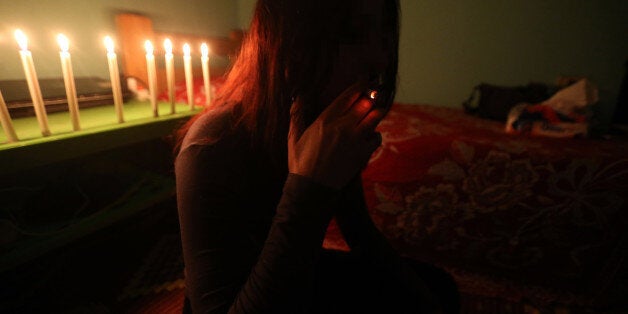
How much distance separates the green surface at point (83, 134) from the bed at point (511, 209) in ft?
2.76

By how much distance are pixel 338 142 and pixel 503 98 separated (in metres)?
1.90

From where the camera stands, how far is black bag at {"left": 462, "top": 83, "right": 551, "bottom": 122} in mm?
1924

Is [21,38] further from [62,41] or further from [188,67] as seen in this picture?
[188,67]

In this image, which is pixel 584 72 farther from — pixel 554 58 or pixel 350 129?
pixel 350 129

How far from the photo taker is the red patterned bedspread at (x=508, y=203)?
109 centimetres

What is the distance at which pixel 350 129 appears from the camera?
48 cm

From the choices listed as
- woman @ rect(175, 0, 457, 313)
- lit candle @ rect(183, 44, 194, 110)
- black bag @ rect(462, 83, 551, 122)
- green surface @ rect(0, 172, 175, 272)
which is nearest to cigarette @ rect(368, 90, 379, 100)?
woman @ rect(175, 0, 457, 313)

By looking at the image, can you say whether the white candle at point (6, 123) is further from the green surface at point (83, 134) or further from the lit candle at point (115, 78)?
the lit candle at point (115, 78)

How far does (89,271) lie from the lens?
4.00ft

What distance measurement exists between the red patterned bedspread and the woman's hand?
0.85 metres

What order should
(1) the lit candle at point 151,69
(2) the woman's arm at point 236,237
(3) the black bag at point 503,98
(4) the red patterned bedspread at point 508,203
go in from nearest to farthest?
(2) the woman's arm at point 236,237 → (1) the lit candle at point 151,69 → (4) the red patterned bedspread at point 508,203 → (3) the black bag at point 503,98

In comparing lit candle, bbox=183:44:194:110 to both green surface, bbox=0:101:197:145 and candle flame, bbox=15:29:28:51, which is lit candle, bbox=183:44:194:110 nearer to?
green surface, bbox=0:101:197:145

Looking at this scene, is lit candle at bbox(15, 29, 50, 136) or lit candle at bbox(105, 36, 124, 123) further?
lit candle at bbox(105, 36, 124, 123)

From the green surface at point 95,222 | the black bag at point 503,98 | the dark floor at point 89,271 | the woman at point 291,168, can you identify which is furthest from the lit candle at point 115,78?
the black bag at point 503,98
